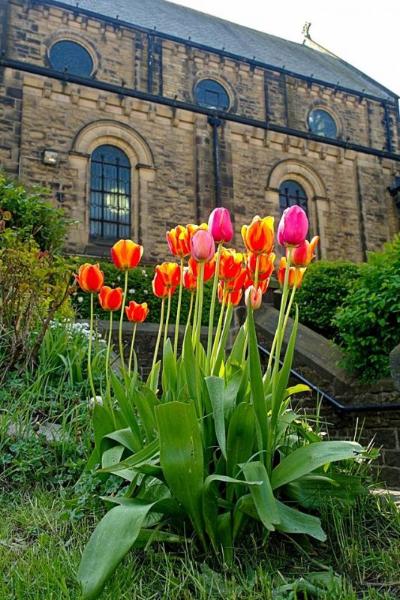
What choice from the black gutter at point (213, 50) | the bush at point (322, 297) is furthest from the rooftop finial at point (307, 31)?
the bush at point (322, 297)

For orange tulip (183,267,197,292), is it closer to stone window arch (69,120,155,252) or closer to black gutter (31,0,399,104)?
stone window arch (69,120,155,252)

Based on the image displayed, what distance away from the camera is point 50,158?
536 inches

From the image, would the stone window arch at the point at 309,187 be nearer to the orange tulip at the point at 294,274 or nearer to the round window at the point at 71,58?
the round window at the point at 71,58

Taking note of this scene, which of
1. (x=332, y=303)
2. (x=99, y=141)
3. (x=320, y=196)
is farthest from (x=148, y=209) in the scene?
(x=332, y=303)

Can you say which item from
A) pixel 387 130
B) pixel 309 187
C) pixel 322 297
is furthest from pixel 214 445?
pixel 387 130

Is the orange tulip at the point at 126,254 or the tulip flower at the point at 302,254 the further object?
the orange tulip at the point at 126,254

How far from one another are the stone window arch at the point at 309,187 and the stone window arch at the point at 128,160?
412cm

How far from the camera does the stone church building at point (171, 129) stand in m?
14.1

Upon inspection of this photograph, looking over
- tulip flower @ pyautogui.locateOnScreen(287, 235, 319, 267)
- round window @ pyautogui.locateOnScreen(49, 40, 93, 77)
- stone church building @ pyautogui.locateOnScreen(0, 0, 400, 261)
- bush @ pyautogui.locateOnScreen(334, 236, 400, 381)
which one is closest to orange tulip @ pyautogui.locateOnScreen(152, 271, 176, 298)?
tulip flower @ pyautogui.locateOnScreen(287, 235, 319, 267)

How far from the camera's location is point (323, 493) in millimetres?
2127

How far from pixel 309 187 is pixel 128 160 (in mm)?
6141

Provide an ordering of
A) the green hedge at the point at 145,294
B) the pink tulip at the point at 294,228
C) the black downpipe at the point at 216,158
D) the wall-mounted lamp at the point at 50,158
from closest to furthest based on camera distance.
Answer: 1. the pink tulip at the point at 294,228
2. the green hedge at the point at 145,294
3. the wall-mounted lamp at the point at 50,158
4. the black downpipe at the point at 216,158

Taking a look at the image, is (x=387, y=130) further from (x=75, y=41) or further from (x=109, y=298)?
(x=109, y=298)

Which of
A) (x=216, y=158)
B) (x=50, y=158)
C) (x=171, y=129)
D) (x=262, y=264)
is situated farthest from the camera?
(x=216, y=158)
